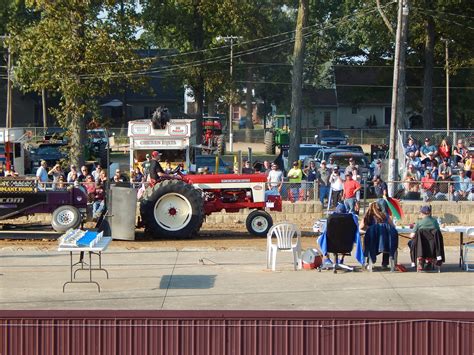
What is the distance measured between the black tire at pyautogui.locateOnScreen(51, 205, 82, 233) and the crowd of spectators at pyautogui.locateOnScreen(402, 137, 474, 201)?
9.75 meters

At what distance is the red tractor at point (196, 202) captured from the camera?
67.8 ft

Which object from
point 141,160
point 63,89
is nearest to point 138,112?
point 63,89

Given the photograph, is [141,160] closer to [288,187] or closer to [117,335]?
[288,187]

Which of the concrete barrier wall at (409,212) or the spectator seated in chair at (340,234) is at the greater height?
the spectator seated in chair at (340,234)

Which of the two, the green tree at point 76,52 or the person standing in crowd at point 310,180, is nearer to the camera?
the person standing in crowd at point 310,180

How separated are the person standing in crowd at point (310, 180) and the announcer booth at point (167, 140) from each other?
12.0 ft

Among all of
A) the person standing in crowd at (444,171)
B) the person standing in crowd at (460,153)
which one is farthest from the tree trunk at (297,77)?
the person standing in crowd at (444,171)

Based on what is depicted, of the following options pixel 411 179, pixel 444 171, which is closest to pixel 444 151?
pixel 444 171

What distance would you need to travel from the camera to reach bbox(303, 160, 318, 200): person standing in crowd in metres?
26.0

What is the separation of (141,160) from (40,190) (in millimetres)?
7627

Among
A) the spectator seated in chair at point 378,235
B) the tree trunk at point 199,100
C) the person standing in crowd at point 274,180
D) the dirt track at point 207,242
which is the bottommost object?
the dirt track at point 207,242

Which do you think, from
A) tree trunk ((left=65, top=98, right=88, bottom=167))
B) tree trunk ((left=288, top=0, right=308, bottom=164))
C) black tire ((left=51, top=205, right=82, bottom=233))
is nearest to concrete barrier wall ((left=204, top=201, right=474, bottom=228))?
black tire ((left=51, top=205, right=82, bottom=233))

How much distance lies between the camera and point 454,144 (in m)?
32.1

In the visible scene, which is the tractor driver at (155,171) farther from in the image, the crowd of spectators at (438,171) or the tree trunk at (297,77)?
the tree trunk at (297,77)
